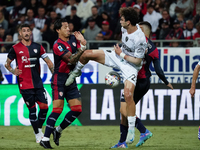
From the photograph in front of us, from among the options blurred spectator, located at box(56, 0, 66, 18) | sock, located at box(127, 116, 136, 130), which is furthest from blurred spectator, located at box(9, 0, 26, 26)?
sock, located at box(127, 116, 136, 130)

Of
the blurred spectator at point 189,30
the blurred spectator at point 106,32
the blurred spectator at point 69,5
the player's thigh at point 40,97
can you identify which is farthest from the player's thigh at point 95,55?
the blurred spectator at point 69,5

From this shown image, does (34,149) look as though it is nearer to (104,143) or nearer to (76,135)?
(104,143)

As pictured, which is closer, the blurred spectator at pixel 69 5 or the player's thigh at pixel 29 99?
the player's thigh at pixel 29 99

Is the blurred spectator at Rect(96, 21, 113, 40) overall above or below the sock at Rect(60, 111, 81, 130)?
above

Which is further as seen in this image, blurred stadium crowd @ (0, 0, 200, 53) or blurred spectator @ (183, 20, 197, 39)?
blurred stadium crowd @ (0, 0, 200, 53)

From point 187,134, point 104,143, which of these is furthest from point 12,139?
point 187,134

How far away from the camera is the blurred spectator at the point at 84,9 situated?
16.3 m

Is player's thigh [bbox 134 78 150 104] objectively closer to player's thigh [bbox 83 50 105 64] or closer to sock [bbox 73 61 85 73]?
player's thigh [bbox 83 50 105 64]

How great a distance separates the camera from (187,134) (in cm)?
1005

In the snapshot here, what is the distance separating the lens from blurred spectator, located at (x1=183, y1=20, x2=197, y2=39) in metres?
14.5

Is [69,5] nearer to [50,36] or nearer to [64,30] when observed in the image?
[50,36]

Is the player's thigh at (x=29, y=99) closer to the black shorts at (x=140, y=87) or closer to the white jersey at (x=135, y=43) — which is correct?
the black shorts at (x=140, y=87)

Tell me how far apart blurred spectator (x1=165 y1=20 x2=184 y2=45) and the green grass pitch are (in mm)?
4262

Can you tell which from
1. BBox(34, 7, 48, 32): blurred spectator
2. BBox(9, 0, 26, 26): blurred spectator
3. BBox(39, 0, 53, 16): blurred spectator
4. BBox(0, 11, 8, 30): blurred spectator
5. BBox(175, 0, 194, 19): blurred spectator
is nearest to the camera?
BBox(175, 0, 194, 19): blurred spectator
